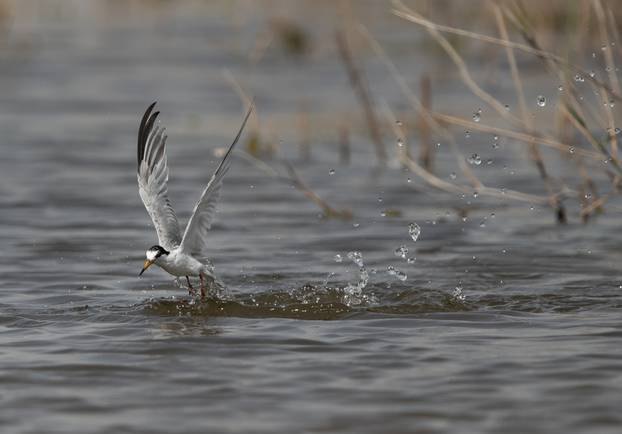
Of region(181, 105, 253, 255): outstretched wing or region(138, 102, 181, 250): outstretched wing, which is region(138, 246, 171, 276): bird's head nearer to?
region(181, 105, 253, 255): outstretched wing

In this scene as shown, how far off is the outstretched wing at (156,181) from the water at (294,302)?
1.62 feet

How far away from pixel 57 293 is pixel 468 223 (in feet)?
13.2

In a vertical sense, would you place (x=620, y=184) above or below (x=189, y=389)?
above

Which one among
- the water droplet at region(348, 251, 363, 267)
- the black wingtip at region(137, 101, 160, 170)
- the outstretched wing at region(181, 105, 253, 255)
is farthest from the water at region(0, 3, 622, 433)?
the black wingtip at region(137, 101, 160, 170)

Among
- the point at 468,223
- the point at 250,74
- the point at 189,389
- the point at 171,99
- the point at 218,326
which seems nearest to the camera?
the point at 189,389

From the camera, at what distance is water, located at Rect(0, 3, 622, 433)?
6168mm

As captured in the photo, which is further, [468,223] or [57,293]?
[468,223]

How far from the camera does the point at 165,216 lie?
27.0 feet

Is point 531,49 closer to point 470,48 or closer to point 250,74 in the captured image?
point 250,74

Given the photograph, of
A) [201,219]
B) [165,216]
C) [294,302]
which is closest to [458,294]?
[294,302]

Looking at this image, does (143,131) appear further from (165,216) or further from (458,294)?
(458,294)

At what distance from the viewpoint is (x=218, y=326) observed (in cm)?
776

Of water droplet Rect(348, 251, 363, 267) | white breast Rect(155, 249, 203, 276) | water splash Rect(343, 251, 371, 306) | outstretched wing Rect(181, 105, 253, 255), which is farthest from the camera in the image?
water droplet Rect(348, 251, 363, 267)

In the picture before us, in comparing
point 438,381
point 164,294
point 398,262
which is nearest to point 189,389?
point 438,381
